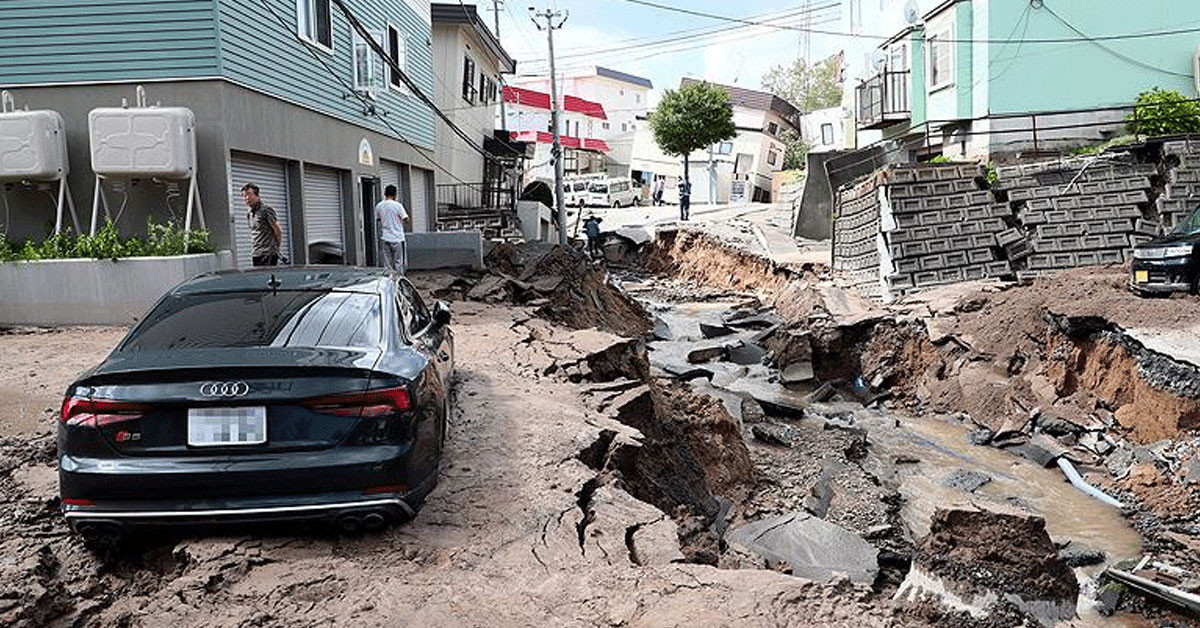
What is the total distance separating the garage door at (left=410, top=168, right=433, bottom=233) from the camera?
2234 centimetres

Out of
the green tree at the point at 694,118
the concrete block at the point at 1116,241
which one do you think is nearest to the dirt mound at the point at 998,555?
the concrete block at the point at 1116,241

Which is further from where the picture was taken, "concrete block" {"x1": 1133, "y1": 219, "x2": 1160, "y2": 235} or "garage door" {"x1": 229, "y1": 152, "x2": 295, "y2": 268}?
"concrete block" {"x1": 1133, "y1": 219, "x2": 1160, "y2": 235}

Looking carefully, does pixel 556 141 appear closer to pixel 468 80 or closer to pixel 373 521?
pixel 468 80

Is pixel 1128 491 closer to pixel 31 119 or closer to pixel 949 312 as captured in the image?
pixel 949 312

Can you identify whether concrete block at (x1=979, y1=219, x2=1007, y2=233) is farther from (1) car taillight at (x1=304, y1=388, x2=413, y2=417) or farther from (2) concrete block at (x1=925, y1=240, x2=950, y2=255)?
(1) car taillight at (x1=304, y1=388, x2=413, y2=417)

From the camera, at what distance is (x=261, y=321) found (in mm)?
5031

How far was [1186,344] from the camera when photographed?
11.2 meters

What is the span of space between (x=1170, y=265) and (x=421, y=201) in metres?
16.2

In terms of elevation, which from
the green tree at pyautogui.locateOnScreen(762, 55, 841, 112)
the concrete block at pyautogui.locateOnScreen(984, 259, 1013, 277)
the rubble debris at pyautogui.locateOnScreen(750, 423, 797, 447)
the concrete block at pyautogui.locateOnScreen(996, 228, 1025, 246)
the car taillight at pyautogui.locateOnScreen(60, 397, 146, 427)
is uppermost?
the green tree at pyautogui.locateOnScreen(762, 55, 841, 112)

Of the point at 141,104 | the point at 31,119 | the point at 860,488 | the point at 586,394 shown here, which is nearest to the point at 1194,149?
the point at 860,488

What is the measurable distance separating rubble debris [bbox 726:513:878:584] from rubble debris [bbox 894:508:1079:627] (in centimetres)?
45

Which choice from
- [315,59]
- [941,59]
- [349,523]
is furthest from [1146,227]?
[349,523]

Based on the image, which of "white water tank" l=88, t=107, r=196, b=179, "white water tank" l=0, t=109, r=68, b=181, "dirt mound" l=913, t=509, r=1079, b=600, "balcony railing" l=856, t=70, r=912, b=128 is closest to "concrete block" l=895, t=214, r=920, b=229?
"balcony railing" l=856, t=70, r=912, b=128

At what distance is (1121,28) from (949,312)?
10392 millimetres
